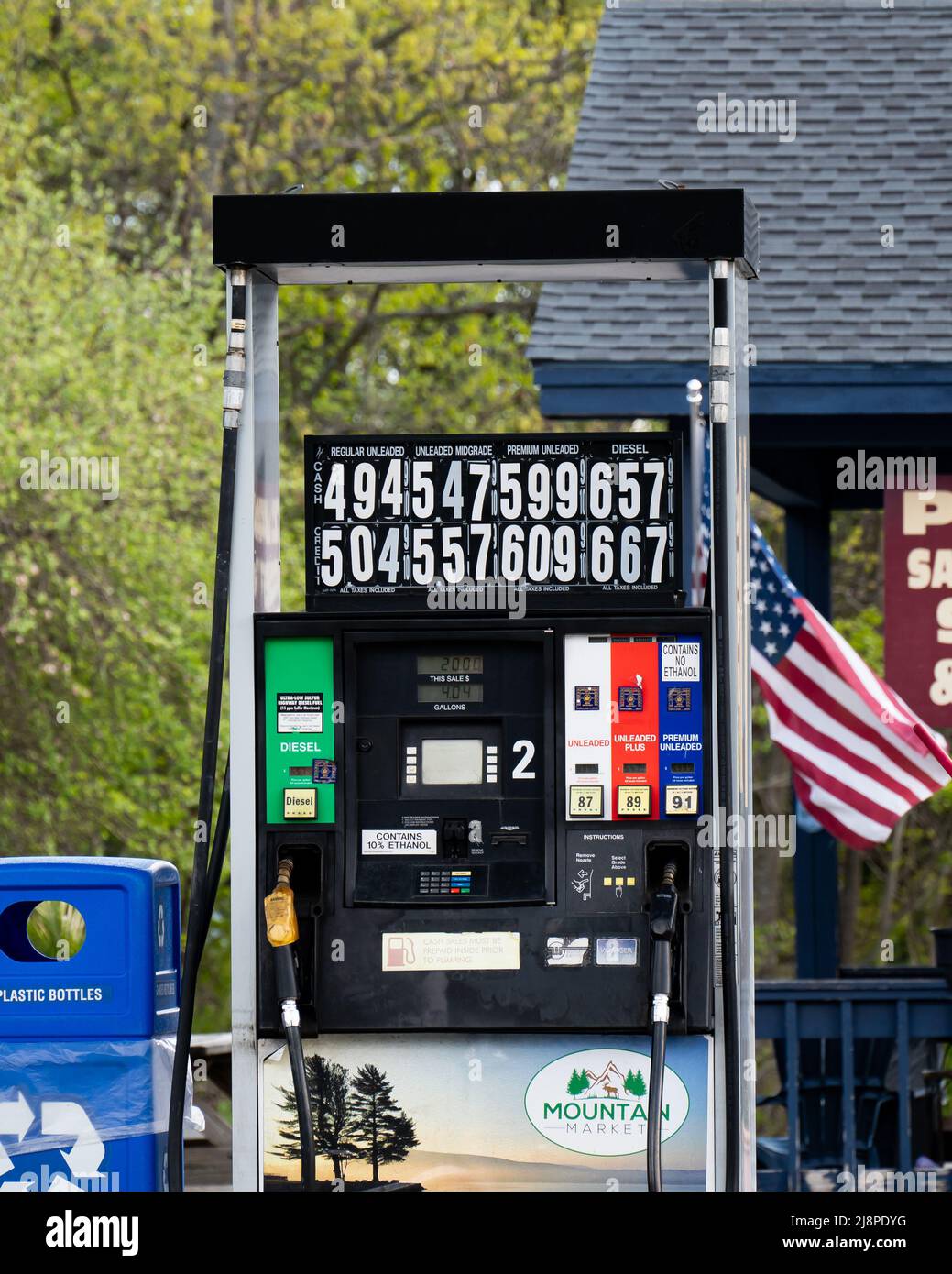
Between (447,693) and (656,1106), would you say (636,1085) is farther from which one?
(447,693)

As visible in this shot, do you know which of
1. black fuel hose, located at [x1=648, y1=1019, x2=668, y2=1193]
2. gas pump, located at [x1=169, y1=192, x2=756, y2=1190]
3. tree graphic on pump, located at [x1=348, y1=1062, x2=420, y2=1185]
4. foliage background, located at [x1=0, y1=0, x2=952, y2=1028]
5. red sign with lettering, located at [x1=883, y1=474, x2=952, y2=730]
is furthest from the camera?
foliage background, located at [x1=0, y1=0, x2=952, y2=1028]

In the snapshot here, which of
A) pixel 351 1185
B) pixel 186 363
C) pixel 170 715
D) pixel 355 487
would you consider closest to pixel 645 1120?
pixel 351 1185

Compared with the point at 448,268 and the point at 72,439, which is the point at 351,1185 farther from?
the point at 72,439

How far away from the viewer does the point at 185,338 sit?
14.8m

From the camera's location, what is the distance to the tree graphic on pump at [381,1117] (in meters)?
4.51

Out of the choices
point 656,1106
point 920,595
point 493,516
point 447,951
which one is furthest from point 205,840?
point 920,595

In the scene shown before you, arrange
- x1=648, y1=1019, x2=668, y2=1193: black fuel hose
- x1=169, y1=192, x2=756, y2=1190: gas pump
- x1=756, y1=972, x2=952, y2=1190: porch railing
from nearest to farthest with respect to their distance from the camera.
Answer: x1=648, y1=1019, x2=668, y2=1193: black fuel hose < x1=169, y1=192, x2=756, y2=1190: gas pump < x1=756, y1=972, x2=952, y2=1190: porch railing

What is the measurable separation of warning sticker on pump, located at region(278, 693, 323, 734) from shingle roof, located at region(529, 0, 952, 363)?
12.3 feet

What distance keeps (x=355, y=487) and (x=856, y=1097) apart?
4386mm

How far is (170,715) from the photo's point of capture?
44.8 ft

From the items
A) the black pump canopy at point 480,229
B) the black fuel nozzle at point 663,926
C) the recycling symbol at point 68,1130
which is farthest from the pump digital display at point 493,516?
the recycling symbol at point 68,1130

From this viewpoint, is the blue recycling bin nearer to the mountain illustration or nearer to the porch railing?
the mountain illustration

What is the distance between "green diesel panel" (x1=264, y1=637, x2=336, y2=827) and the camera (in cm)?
449

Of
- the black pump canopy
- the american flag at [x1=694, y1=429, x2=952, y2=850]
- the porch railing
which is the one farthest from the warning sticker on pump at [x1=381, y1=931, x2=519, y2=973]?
the american flag at [x1=694, y1=429, x2=952, y2=850]
